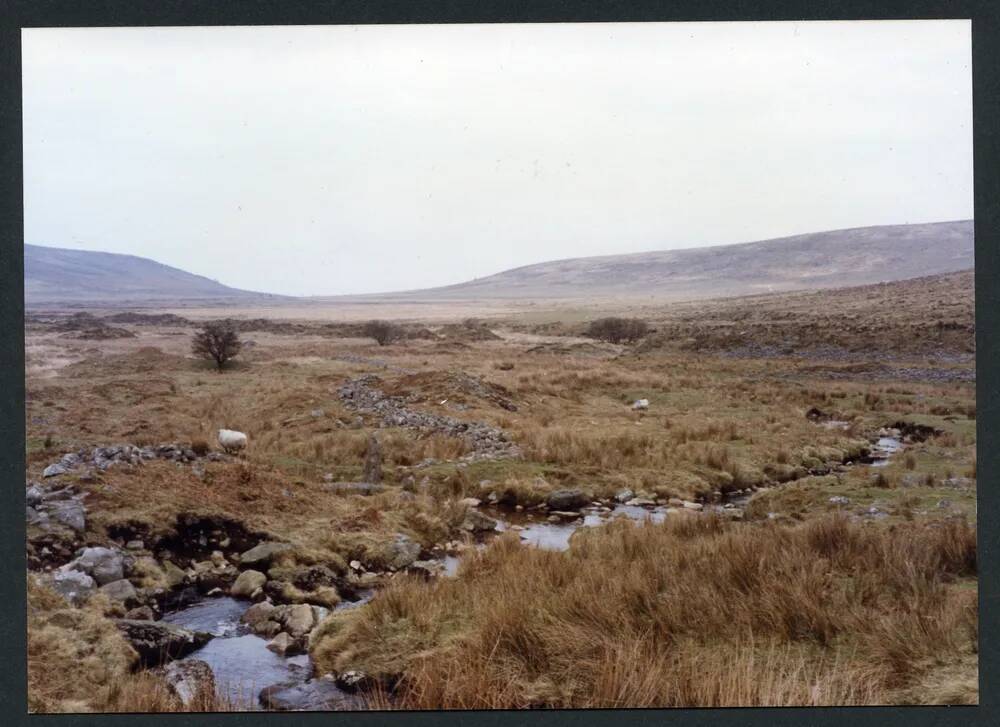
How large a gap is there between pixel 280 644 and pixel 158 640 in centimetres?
78

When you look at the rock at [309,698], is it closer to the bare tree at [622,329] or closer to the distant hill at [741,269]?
the distant hill at [741,269]

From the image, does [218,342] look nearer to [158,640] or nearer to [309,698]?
[158,640]

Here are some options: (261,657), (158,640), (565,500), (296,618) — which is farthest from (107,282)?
(565,500)

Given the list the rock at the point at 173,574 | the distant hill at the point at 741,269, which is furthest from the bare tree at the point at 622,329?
the rock at the point at 173,574

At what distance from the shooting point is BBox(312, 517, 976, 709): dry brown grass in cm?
396

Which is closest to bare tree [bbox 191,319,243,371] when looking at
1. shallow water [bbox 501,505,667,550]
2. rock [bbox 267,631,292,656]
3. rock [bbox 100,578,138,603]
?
rock [bbox 100,578,138,603]

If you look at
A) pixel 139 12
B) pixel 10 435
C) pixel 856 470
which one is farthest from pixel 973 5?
pixel 10 435

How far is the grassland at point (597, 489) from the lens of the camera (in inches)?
158

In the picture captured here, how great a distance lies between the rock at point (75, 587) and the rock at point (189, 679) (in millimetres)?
742

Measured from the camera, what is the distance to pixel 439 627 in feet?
14.1

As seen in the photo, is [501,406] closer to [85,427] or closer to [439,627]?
[439,627]

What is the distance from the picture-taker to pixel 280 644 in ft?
14.1

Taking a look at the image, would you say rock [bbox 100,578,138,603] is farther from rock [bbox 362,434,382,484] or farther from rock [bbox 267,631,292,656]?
rock [bbox 362,434,382,484]

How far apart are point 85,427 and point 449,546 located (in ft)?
9.13
